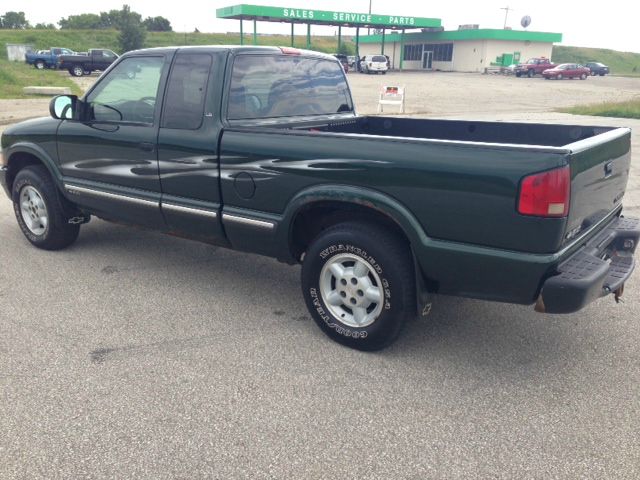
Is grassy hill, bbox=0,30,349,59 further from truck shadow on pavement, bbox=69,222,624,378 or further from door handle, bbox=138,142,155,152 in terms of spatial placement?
door handle, bbox=138,142,155,152

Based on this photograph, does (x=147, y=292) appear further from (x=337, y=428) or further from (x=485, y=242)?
(x=485, y=242)

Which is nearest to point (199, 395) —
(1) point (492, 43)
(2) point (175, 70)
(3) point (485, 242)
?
(3) point (485, 242)

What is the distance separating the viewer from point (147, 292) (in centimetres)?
457

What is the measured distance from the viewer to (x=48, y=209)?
528cm

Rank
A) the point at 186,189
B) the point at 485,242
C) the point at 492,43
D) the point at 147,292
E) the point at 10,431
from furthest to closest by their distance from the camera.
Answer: the point at 492,43 < the point at 147,292 < the point at 186,189 < the point at 485,242 < the point at 10,431

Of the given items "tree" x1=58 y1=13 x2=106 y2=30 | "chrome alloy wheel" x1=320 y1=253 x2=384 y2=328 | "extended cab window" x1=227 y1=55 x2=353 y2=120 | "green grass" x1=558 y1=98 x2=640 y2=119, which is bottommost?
"chrome alloy wheel" x1=320 y1=253 x2=384 y2=328

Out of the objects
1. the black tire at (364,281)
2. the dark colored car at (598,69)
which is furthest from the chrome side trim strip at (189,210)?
the dark colored car at (598,69)

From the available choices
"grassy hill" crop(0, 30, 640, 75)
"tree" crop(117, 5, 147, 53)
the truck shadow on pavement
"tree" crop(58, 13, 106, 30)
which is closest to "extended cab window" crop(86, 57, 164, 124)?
the truck shadow on pavement

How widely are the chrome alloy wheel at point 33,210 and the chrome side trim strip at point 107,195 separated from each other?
494mm

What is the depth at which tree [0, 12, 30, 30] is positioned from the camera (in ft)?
299

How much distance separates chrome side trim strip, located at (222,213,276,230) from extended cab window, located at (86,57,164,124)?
1069mm

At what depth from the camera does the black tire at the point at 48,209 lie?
207 inches

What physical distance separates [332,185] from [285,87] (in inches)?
55.9

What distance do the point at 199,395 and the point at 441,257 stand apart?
1551 millimetres
